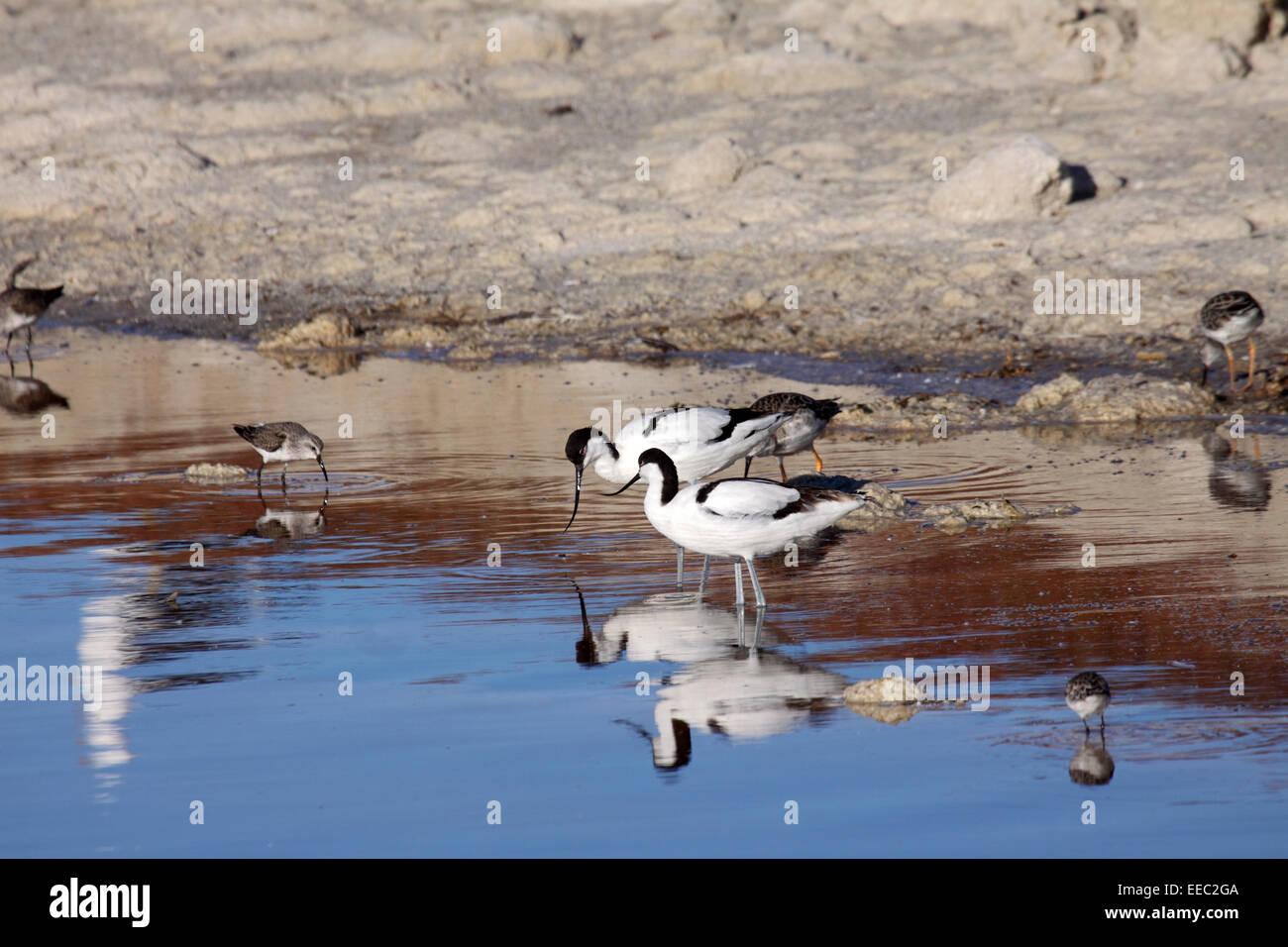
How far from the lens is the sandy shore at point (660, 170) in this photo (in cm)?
1706

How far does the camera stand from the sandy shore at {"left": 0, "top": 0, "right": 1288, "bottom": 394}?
56.0ft

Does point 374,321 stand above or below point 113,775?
above

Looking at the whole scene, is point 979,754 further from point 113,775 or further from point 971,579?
point 113,775

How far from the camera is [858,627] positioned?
22.9 feet

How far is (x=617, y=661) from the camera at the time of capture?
665 centimetres

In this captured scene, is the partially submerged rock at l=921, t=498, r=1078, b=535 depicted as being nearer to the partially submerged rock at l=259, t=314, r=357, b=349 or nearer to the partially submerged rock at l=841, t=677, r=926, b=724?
the partially submerged rock at l=841, t=677, r=926, b=724

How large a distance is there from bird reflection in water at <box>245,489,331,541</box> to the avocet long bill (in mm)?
2741

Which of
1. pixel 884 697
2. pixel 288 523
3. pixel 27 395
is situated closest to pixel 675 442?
pixel 288 523

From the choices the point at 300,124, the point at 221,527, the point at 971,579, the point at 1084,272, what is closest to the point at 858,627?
the point at 971,579

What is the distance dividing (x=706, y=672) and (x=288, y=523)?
157 inches

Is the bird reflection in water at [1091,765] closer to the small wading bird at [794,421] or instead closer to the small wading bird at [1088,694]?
the small wading bird at [1088,694]

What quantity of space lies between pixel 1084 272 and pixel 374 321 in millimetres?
8191

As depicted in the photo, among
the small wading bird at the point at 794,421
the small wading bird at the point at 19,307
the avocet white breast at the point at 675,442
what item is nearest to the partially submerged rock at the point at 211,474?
the avocet white breast at the point at 675,442

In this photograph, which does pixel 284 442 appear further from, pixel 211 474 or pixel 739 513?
pixel 739 513
